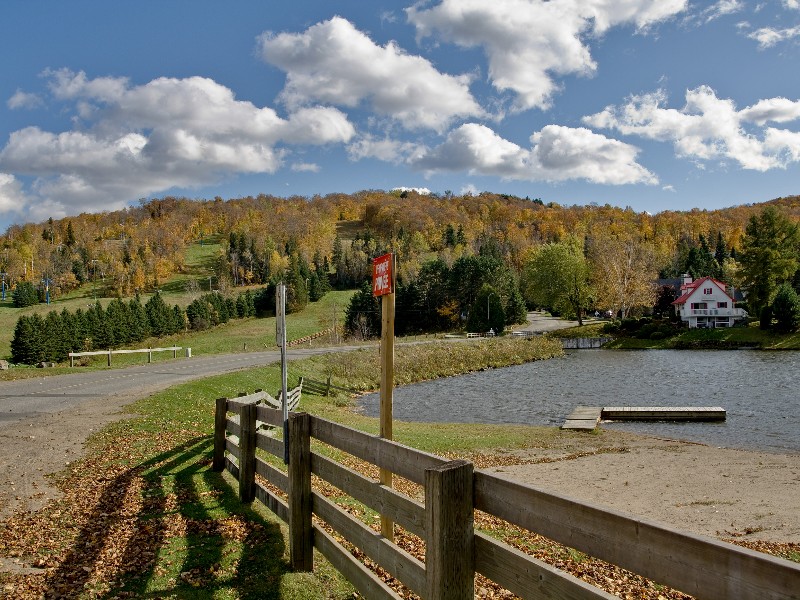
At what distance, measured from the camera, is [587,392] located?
3497cm

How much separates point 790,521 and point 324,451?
9472mm

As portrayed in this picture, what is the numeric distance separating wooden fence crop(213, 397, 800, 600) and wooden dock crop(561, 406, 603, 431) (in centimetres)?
1816

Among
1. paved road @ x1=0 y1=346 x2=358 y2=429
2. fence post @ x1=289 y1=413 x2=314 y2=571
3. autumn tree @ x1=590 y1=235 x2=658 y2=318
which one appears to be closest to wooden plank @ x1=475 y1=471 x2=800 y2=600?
fence post @ x1=289 y1=413 x2=314 y2=571

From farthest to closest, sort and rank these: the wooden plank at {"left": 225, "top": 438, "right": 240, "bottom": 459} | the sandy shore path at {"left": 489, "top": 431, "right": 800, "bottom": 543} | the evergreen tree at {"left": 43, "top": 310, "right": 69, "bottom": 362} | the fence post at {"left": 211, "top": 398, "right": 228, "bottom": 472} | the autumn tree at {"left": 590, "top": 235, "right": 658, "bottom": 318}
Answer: the autumn tree at {"left": 590, "top": 235, "right": 658, "bottom": 318} → the evergreen tree at {"left": 43, "top": 310, "right": 69, "bottom": 362} → the fence post at {"left": 211, "top": 398, "right": 228, "bottom": 472} → the sandy shore path at {"left": 489, "top": 431, "right": 800, "bottom": 543} → the wooden plank at {"left": 225, "top": 438, "right": 240, "bottom": 459}

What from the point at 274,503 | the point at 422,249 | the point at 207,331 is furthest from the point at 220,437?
the point at 422,249

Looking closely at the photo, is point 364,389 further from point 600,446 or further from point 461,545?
point 461,545

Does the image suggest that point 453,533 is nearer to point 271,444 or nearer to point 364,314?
point 271,444

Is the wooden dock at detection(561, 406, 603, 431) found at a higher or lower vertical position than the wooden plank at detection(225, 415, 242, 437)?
lower

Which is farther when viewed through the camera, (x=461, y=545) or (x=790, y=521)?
(x=790, y=521)

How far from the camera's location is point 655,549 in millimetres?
2725

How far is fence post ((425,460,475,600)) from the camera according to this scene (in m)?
3.80

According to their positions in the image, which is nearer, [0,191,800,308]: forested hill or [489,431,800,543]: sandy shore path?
[489,431,800,543]: sandy shore path

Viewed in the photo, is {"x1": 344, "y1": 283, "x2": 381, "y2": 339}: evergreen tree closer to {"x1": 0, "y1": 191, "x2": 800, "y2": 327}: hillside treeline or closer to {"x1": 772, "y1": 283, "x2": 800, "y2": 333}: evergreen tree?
{"x1": 0, "y1": 191, "x2": 800, "y2": 327}: hillside treeline

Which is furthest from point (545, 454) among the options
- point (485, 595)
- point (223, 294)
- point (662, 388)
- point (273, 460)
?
point (223, 294)
